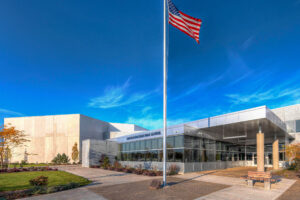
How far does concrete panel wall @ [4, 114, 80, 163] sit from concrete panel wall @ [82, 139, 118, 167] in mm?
13979

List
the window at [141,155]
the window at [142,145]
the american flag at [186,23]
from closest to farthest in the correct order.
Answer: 1. the american flag at [186,23]
2. the window at [141,155]
3. the window at [142,145]

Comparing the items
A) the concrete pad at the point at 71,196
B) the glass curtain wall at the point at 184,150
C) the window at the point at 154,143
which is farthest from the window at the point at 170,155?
the concrete pad at the point at 71,196

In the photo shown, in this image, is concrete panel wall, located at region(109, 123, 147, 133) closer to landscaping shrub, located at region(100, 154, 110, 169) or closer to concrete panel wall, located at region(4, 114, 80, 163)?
concrete panel wall, located at region(4, 114, 80, 163)

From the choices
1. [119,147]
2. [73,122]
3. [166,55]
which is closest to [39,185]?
[166,55]

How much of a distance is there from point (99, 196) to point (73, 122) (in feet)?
134

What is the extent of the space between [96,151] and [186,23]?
28.2 meters

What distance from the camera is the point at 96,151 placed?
110 feet

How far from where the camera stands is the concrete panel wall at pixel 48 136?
4566 cm

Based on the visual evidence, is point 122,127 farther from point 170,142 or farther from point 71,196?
point 71,196

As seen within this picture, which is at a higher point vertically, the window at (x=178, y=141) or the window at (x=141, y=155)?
the window at (x=178, y=141)

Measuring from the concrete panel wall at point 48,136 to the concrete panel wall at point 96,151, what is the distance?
13979 millimetres

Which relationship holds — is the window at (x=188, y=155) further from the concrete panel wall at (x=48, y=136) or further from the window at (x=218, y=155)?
the concrete panel wall at (x=48, y=136)

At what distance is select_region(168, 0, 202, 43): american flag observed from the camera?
1188 centimetres

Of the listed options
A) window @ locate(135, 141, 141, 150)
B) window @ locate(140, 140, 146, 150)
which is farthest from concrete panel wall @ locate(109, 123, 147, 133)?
window @ locate(140, 140, 146, 150)
